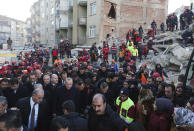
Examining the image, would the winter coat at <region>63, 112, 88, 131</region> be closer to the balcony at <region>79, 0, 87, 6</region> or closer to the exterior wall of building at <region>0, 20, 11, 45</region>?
the balcony at <region>79, 0, 87, 6</region>

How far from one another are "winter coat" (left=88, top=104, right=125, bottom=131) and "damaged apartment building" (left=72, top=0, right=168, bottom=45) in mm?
23590

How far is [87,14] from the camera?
29172 mm

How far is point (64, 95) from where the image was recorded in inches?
201

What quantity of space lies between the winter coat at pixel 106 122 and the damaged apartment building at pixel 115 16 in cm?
2359

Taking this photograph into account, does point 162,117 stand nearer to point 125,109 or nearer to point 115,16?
point 125,109

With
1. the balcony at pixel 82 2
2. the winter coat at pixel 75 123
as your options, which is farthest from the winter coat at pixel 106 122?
the balcony at pixel 82 2

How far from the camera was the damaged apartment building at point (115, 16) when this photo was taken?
26.6 m

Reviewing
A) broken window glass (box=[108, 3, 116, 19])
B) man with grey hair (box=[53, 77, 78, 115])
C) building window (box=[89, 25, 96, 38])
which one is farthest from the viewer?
building window (box=[89, 25, 96, 38])

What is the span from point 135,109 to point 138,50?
11.9m

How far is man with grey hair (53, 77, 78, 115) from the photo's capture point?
5070mm

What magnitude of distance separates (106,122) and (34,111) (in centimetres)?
179

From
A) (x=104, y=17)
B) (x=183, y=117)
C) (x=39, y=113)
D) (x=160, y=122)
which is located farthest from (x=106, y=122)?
(x=104, y=17)

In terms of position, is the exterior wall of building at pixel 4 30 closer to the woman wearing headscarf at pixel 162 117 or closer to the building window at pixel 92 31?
the building window at pixel 92 31

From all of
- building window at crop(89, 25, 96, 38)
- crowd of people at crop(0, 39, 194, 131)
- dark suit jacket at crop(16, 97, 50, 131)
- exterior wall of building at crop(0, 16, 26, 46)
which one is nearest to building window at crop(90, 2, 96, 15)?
building window at crop(89, 25, 96, 38)
